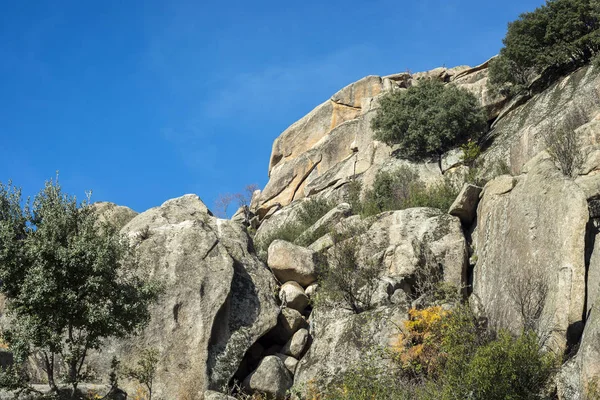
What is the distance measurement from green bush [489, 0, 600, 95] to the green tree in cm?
3009

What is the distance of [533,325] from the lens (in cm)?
1845

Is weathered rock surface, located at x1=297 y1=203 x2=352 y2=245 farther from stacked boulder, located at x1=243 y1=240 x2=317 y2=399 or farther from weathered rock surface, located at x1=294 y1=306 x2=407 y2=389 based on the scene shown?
weathered rock surface, located at x1=294 y1=306 x2=407 y2=389

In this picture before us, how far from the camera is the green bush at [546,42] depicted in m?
38.8

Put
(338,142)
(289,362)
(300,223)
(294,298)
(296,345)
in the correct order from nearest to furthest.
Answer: (289,362) < (296,345) < (294,298) < (300,223) < (338,142)

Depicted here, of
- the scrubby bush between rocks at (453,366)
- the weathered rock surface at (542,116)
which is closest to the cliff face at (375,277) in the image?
the weathered rock surface at (542,116)

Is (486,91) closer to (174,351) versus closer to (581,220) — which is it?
(581,220)

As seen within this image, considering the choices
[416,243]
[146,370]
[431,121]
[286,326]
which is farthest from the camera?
[431,121]

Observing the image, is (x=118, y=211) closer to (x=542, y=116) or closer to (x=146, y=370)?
(x=146, y=370)

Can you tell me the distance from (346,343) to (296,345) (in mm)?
2372

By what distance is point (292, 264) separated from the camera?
2652cm

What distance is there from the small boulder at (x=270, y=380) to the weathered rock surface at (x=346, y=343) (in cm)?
44

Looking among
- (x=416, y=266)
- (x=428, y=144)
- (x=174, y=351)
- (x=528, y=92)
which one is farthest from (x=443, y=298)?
(x=528, y=92)

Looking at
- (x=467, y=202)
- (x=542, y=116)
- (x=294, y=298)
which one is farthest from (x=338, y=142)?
(x=294, y=298)

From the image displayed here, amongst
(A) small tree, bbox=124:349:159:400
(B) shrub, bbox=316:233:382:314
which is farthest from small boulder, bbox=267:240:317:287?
(A) small tree, bbox=124:349:159:400
